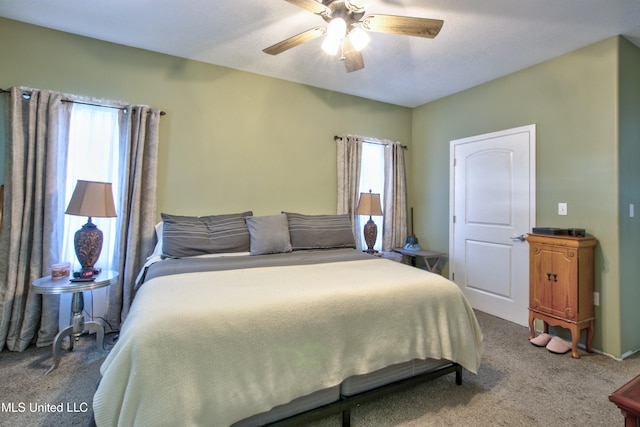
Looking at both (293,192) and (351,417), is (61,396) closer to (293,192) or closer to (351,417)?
(351,417)

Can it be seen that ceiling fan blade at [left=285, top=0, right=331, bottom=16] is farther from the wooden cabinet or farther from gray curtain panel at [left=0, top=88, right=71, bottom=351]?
the wooden cabinet

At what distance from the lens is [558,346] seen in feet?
8.14

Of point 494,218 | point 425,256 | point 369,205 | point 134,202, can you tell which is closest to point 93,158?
point 134,202

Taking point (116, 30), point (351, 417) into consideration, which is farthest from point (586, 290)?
point (116, 30)

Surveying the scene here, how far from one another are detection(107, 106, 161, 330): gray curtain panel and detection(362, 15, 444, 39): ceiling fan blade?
2134 mm

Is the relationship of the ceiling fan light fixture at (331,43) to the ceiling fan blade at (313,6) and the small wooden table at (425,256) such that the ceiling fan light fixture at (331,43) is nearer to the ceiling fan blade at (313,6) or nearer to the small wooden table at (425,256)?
the ceiling fan blade at (313,6)

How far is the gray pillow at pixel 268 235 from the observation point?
8.87 ft

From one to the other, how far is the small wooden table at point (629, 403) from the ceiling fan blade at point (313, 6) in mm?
2118

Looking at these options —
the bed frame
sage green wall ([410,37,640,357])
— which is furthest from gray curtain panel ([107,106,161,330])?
sage green wall ([410,37,640,357])

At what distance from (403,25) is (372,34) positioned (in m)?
0.76

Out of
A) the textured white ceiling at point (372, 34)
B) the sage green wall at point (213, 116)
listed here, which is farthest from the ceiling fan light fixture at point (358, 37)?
the sage green wall at point (213, 116)

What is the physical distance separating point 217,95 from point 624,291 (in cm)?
411

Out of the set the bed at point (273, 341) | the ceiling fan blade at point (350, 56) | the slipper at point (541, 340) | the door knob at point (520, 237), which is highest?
the ceiling fan blade at point (350, 56)

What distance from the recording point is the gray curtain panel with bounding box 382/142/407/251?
4.05 meters
